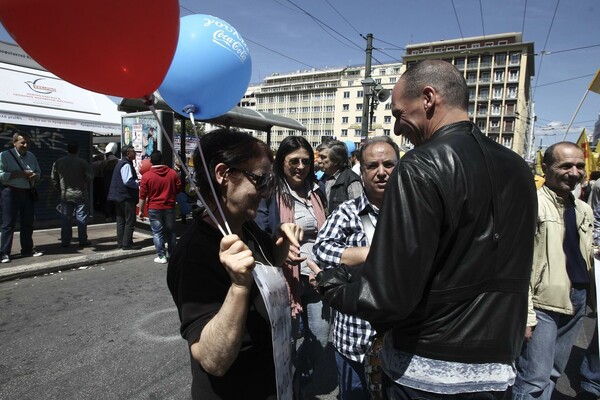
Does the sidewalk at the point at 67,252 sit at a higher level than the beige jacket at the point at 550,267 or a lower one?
lower

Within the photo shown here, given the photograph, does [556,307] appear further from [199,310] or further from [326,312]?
[199,310]

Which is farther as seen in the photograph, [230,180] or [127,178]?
[127,178]

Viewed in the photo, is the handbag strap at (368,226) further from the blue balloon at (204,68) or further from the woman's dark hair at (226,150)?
the blue balloon at (204,68)

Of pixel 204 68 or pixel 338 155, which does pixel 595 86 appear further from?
pixel 204 68

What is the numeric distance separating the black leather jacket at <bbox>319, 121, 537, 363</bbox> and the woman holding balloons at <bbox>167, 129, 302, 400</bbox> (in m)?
0.38

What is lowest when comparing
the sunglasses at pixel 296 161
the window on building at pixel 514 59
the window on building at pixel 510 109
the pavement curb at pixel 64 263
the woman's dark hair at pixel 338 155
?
the pavement curb at pixel 64 263

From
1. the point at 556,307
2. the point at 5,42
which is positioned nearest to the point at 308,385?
the point at 556,307

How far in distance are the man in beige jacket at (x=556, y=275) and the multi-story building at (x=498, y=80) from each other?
65814 millimetres

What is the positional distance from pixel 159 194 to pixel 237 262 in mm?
5650

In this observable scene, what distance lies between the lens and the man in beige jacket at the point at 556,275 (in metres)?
2.34

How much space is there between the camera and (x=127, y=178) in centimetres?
702

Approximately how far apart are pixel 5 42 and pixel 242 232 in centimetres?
1044

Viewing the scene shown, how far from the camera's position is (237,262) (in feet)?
3.56

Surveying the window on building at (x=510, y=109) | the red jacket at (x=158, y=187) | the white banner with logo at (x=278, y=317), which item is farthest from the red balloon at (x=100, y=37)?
the window on building at (x=510, y=109)
